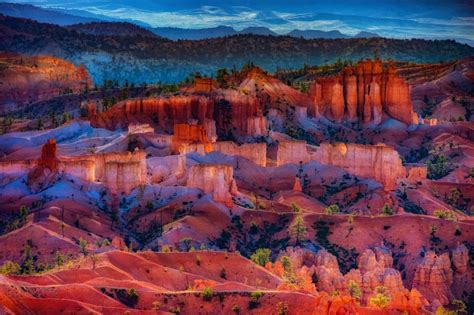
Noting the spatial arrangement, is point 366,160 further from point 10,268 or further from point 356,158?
point 10,268

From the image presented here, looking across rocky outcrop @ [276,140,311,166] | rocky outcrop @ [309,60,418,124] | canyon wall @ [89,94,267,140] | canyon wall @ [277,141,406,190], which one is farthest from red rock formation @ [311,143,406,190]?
rocky outcrop @ [309,60,418,124]

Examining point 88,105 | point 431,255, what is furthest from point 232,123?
point 431,255

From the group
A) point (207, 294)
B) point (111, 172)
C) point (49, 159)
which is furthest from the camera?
point (111, 172)

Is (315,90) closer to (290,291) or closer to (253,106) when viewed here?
(253,106)

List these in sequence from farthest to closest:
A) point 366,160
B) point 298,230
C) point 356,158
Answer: point 356,158, point 366,160, point 298,230

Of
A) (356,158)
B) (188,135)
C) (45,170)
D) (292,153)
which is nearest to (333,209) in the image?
(356,158)

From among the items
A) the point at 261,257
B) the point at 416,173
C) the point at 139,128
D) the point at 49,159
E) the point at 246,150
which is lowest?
the point at 261,257
